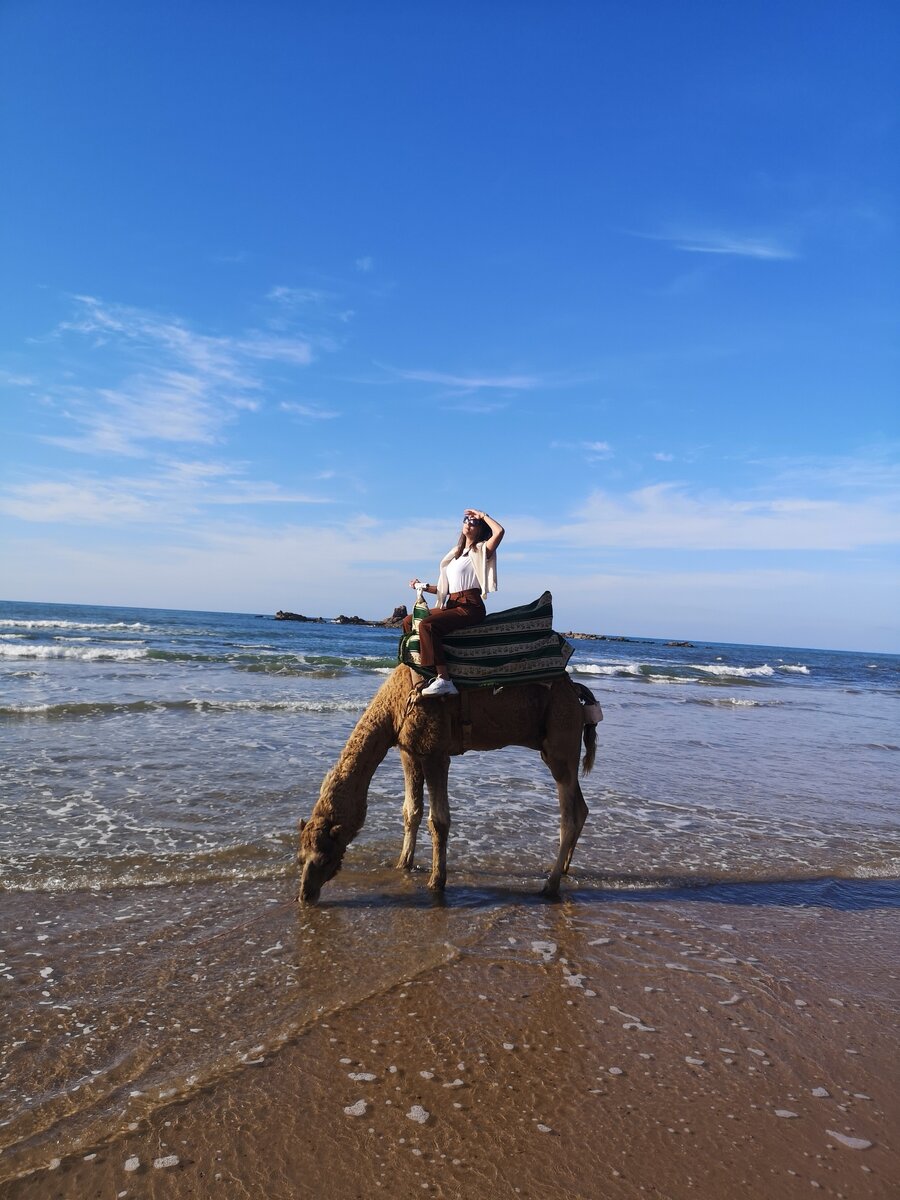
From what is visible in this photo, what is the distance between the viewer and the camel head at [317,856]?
17.0ft

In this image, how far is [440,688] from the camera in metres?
5.52

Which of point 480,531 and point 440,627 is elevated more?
point 480,531

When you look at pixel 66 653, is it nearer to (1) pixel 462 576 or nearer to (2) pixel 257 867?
(2) pixel 257 867

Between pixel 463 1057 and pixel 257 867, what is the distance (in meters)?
3.01

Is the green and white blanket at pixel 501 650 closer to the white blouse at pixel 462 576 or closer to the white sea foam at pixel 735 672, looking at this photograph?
the white blouse at pixel 462 576

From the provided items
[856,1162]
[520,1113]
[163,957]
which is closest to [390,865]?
[163,957]

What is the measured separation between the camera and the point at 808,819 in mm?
8703

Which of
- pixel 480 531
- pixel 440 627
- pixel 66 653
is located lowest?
pixel 66 653

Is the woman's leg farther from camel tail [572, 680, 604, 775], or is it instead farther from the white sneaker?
camel tail [572, 680, 604, 775]

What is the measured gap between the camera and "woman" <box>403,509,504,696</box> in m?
5.69

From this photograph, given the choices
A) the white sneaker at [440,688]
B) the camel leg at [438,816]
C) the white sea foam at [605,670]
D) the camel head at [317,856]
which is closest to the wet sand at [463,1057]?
the camel head at [317,856]

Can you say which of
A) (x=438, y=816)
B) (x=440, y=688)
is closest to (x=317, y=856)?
(x=438, y=816)

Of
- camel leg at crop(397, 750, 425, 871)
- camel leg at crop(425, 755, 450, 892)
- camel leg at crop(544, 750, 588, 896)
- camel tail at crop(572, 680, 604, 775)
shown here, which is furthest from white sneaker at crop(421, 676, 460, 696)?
camel tail at crop(572, 680, 604, 775)

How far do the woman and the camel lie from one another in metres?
0.28
